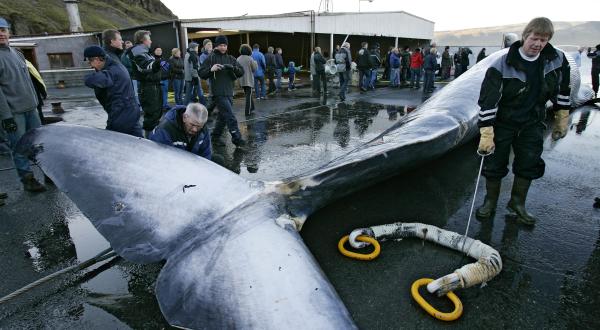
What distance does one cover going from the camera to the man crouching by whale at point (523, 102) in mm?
3600

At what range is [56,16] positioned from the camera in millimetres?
47875

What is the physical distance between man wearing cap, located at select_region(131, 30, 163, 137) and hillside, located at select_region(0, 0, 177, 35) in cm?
4489

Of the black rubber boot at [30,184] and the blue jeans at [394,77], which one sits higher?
the blue jeans at [394,77]

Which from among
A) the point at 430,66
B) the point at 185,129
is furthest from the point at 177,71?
the point at 430,66

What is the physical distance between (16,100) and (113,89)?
54.2 inches

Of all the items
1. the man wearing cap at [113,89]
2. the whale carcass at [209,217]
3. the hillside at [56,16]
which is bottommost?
the whale carcass at [209,217]

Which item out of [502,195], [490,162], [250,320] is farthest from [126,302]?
[502,195]

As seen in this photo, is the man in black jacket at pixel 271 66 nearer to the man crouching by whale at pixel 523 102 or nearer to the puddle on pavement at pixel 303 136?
the puddle on pavement at pixel 303 136

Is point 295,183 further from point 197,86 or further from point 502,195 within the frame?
point 197,86

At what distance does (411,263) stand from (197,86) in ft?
33.0

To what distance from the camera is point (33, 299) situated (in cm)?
292

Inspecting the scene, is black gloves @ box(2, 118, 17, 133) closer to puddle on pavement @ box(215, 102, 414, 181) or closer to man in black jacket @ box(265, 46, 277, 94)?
puddle on pavement @ box(215, 102, 414, 181)

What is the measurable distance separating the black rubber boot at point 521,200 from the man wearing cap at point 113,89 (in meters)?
5.13

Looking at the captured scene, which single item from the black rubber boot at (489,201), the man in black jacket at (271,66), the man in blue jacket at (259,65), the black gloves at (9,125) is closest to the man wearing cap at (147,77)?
the black gloves at (9,125)
